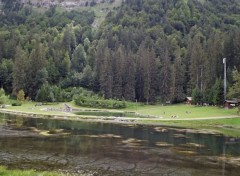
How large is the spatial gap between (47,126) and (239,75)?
51360 mm

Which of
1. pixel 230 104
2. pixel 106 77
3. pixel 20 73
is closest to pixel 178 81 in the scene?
pixel 106 77

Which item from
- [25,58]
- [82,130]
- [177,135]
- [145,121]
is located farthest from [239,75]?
[25,58]

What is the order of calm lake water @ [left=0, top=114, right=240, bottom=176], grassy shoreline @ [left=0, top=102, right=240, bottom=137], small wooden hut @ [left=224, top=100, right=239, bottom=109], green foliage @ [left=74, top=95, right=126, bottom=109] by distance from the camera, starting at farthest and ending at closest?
1. green foliage @ [left=74, top=95, right=126, bottom=109]
2. small wooden hut @ [left=224, top=100, right=239, bottom=109]
3. grassy shoreline @ [left=0, top=102, right=240, bottom=137]
4. calm lake water @ [left=0, top=114, right=240, bottom=176]

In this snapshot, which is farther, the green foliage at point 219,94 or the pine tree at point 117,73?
the pine tree at point 117,73

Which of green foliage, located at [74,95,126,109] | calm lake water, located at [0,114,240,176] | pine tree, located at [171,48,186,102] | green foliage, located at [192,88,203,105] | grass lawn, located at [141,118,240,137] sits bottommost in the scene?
calm lake water, located at [0,114,240,176]

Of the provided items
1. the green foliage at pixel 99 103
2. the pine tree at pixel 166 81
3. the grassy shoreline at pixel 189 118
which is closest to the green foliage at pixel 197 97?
the grassy shoreline at pixel 189 118

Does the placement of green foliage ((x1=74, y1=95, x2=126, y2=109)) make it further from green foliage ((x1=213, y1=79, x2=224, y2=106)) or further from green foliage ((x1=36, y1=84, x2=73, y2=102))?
green foliage ((x1=213, y1=79, x2=224, y2=106))

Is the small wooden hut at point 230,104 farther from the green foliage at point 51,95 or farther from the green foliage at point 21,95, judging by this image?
the green foliage at point 21,95

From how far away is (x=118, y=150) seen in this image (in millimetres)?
56250

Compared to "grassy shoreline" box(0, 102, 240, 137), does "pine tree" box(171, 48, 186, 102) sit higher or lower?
higher

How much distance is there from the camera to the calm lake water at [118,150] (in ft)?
146

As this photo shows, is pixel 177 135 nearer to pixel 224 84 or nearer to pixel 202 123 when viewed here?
pixel 202 123

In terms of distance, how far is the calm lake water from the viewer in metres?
44.6

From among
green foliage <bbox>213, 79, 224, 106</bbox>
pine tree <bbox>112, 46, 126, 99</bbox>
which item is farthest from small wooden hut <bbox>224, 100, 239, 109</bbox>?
pine tree <bbox>112, 46, 126, 99</bbox>
